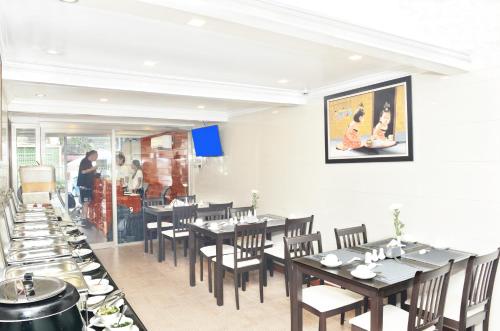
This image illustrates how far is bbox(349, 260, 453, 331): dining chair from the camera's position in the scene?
205 centimetres

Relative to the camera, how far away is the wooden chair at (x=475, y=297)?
2335mm

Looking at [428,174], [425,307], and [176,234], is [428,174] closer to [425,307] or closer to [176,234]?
[425,307]

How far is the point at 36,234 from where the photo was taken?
2.56 metres

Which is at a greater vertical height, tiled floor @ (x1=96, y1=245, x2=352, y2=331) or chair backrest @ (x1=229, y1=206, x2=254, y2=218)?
chair backrest @ (x1=229, y1=206, x2=254, y2=218)

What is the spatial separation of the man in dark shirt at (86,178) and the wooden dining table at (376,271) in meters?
4.96

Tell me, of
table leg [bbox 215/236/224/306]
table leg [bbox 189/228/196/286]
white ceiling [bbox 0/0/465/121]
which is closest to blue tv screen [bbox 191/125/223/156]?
white ceiling [bbox 0/0/465/121]

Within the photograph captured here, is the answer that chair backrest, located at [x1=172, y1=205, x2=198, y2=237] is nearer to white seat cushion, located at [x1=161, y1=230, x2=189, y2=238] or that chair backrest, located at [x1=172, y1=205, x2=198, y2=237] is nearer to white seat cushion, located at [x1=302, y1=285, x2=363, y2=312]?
white seat cushion, located at [x1=161, y1=230, x2=189, y2=238]

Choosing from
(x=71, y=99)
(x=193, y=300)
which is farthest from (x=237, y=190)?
(x=71, y=99)

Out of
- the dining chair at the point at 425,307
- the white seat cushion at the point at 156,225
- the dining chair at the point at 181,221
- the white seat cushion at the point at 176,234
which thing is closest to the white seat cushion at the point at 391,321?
the dining chair at the point at 425,307

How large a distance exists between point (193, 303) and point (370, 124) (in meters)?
2.66

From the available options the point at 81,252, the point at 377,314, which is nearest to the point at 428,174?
the point at 377,314

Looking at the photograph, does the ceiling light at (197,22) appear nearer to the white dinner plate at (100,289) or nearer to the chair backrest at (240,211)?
the white dinner plate at (100,289)

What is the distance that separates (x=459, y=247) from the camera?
2.95 metres

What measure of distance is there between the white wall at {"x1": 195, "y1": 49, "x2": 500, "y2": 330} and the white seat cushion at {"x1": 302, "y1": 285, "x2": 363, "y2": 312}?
1004 millimetres
